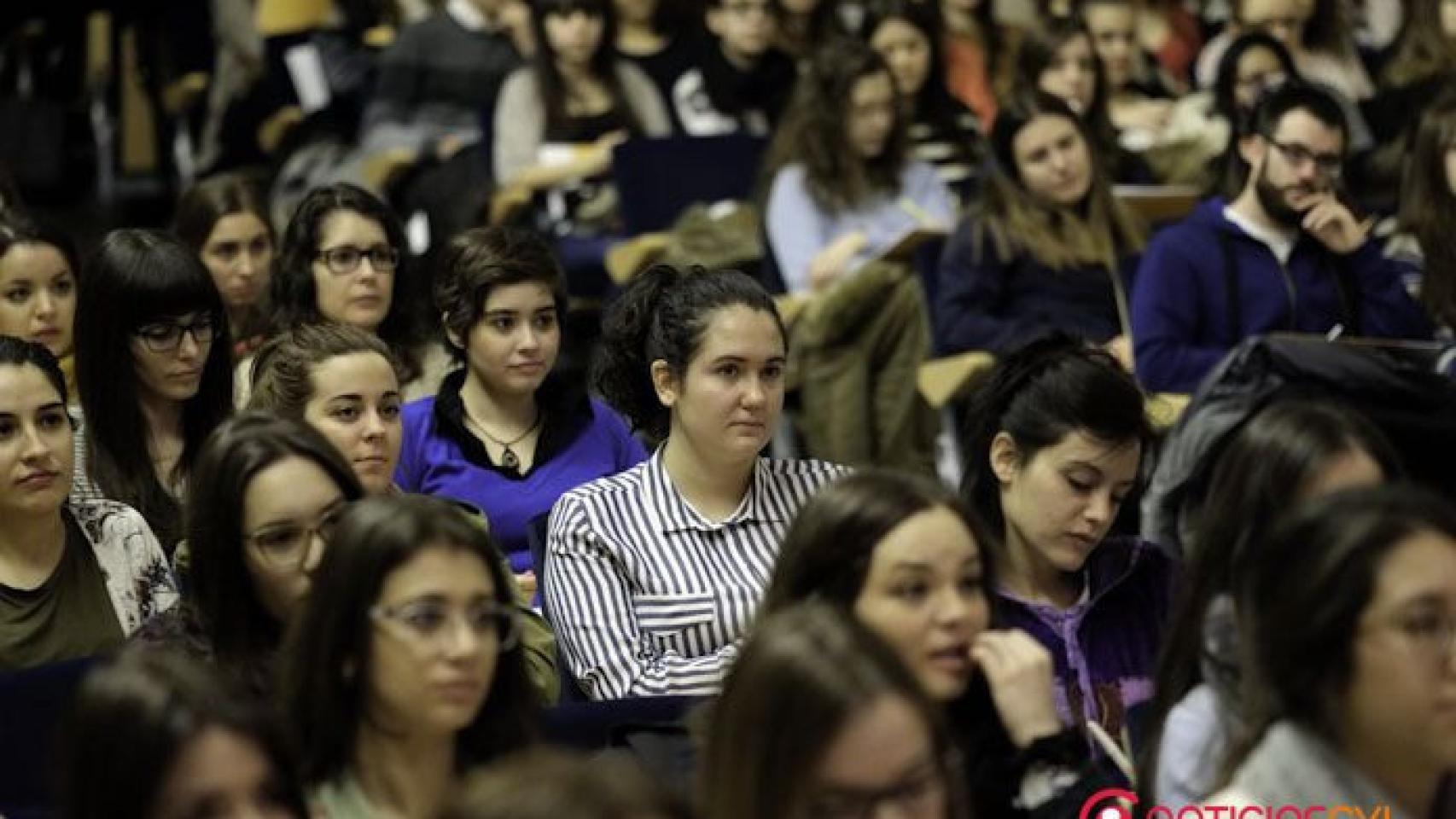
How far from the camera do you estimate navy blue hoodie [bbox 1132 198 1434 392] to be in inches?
191

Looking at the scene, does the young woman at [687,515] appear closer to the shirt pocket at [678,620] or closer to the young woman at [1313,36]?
the shirt pocket at [678,620]

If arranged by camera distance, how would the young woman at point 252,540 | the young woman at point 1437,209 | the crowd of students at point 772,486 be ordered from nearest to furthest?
the crowd of students at point 772,486 → the young woman at point 252,540 → the young woman at point 1437,209

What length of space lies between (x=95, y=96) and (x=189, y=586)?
4.98 metres

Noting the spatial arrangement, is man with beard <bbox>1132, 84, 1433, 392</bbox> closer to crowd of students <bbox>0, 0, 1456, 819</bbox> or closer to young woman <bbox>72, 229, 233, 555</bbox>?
crowd of students <bbox>0, 0, 1456, 819</bbox>

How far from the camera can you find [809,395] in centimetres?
564

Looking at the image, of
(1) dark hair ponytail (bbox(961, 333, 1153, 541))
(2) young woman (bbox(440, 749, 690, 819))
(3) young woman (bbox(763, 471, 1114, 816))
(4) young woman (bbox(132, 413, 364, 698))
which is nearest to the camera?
(2) young woman (bbox(440, 749, 690, 819))

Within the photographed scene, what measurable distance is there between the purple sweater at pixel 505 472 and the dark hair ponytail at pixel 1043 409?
84 cm

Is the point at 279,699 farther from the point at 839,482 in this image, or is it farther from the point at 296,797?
the point at 839,482

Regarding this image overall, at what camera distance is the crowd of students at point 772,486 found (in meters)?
2.27

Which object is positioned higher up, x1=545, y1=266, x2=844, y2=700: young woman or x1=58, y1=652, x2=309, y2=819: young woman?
x1=58, y1=652, x2=309, y2=819: young woman

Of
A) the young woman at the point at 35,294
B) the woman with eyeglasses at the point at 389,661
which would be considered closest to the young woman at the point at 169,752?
the woman with eyeglasses at the point at 389,661

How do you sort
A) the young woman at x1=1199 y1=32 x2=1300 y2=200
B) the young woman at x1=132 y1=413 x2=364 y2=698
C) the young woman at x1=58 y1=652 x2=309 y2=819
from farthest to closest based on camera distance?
1. the young woman at x1=1199 y1=32 x2=1300 y2=200
2. the young woman at x1=132 y1=413 x2=364 y2=698
3. the young woman at x1=58 y1=652 x2=309 y2=819

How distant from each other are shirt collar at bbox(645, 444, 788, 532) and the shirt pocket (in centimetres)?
11

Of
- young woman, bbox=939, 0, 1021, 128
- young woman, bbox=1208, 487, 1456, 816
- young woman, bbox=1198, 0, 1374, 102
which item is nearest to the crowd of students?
young woman, bbox=1208, 487, 1456, 816
